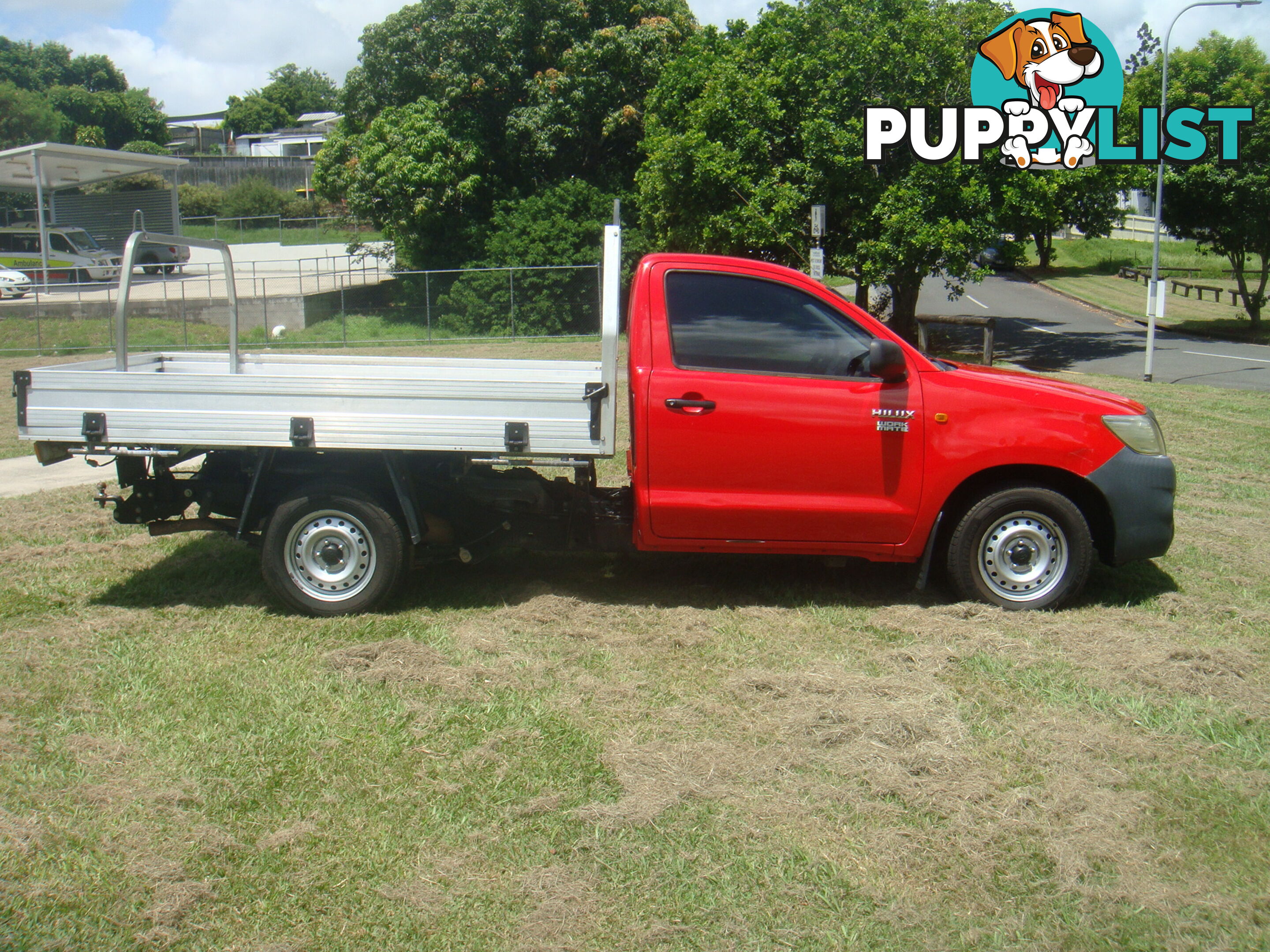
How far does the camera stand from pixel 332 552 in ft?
20.2

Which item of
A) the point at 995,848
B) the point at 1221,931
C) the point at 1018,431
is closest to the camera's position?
the point at 1221,931

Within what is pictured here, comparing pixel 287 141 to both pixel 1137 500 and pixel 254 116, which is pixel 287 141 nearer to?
pixel 254 116

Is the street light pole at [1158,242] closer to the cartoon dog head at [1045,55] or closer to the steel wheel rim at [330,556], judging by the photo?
the cartoon dog head at [1045,55]

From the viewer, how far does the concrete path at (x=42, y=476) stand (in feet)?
32.6

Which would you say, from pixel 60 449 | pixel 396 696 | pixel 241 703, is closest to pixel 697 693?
pixel 396 696

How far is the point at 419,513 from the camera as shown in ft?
20.1

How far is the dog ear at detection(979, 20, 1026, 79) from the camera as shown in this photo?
21.5 m

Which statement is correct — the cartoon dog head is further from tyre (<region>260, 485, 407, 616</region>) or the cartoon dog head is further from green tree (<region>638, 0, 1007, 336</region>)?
tyre (<region>260, 485, 407, 616</region>)

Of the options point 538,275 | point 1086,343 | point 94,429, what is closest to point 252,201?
point 538,275

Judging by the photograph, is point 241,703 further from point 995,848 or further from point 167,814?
point 995,848

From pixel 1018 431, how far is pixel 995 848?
280 cm

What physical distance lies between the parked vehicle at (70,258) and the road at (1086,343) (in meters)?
25.1

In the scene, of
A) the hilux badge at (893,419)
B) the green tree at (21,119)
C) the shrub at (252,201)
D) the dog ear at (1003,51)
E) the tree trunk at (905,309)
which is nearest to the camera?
the hilux badge at (893,419)

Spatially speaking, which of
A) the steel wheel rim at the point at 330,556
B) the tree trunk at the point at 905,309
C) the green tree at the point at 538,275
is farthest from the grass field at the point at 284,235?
the steel wheel rim at the point at 330,556
